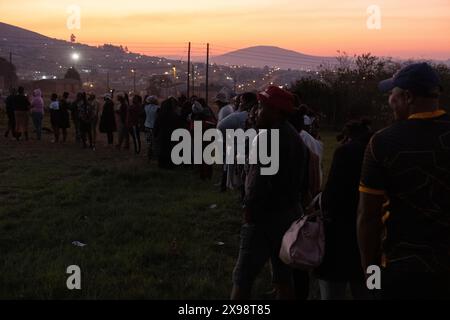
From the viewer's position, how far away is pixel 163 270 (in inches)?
237

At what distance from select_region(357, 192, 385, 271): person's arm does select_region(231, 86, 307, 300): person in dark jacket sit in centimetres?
120

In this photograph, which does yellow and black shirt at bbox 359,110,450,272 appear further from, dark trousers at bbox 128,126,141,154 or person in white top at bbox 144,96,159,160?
dark trousers at bbox 128,126,141,154

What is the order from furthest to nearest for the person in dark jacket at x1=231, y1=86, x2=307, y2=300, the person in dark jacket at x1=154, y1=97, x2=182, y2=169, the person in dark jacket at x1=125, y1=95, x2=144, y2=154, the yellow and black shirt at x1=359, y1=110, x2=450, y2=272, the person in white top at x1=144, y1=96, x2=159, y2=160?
the person in dark jacket at x1=125, y1=95, x2=144, y2=154, the person in white top at x1=144, y1=96, x2=159, y2=160, the person in dark jacket at x1=154, y1=97, x2=182, y2=169, the person in dark jacket at x1=231, y1=86, x2=307, y2=300, the yellow and black shirt at x1=359, y1=110, x2=450, y2=272

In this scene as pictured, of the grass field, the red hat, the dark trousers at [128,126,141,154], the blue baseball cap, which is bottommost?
the grass field

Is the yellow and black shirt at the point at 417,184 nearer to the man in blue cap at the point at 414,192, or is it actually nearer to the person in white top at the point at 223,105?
Answer: the man in blue cap at the point at 414,192

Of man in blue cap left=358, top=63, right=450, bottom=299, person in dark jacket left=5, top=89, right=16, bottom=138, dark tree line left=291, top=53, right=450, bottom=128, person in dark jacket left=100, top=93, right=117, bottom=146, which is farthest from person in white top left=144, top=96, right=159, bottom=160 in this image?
dark tree line left=291, top=53, right=450, bottom=128

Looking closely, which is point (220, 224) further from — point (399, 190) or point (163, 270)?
point (399, 190)

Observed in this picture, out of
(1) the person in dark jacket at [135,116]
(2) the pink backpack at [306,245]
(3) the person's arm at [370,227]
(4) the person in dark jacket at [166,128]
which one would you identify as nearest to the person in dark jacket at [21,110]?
(1) the person in dark jacket at [135,116]

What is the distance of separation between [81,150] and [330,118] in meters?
22.4

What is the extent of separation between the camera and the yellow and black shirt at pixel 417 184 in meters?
2.61

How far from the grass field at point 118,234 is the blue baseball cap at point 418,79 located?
10.2 ft

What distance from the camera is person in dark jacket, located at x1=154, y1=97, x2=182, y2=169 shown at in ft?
44.0
